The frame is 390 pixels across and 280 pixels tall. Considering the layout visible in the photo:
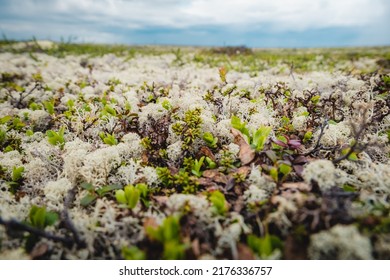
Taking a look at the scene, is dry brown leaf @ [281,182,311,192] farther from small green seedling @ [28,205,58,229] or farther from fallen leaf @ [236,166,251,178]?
small green seedling @ [28,205,58,229]

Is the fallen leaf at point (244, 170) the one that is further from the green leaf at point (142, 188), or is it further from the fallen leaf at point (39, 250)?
the fallen leaf at point (39, 250)

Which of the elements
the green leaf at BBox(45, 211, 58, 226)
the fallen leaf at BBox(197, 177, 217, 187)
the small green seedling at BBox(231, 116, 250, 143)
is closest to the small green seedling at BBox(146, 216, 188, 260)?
the fallen leaf at BBox(197, 177, 217, 187)

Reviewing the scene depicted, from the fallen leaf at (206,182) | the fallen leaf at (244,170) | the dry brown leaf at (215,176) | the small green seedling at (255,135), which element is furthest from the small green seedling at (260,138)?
the fallen leaf at (206,182)

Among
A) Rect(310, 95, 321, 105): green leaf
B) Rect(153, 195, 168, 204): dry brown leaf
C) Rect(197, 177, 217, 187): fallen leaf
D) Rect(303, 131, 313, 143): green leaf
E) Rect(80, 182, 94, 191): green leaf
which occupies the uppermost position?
Rect(310, 95, 321, 105): green leaf

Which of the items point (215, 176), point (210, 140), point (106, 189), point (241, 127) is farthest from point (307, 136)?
point (106, 189)

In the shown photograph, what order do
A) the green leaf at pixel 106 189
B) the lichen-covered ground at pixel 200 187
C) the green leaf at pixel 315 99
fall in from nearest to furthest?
the lichen-covered ground at pixel 200 187 → the green leaf at pixel 106 189 → the green leaf at pixel 315 99
